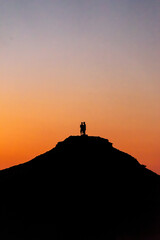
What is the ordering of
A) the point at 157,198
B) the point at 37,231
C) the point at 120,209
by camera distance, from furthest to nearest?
1. the point at 157,198
2. the point at 120,209
3. the point at 37,231

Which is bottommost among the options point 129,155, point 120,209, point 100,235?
point 100,235

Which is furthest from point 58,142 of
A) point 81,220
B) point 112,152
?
point 81,220

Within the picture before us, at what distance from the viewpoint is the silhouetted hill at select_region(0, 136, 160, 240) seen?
140ft

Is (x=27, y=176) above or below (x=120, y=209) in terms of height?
above

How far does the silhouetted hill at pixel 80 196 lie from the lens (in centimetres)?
4266

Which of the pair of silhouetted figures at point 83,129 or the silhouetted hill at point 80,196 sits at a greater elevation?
the pair of silhouetted figures at point 83,129

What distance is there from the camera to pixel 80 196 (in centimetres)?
4419

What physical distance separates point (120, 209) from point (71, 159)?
852 centimetres

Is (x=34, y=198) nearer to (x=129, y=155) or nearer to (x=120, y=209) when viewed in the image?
(x=120, y=209)

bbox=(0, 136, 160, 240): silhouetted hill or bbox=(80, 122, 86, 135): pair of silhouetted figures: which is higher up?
bbox=(80, 122, 86, 135): pair of silhouetted figures

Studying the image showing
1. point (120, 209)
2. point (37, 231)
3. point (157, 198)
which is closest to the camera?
point (37, 231)

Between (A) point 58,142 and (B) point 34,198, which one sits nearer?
(B) point 34,198

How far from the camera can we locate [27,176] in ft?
151

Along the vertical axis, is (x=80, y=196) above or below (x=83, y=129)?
below
